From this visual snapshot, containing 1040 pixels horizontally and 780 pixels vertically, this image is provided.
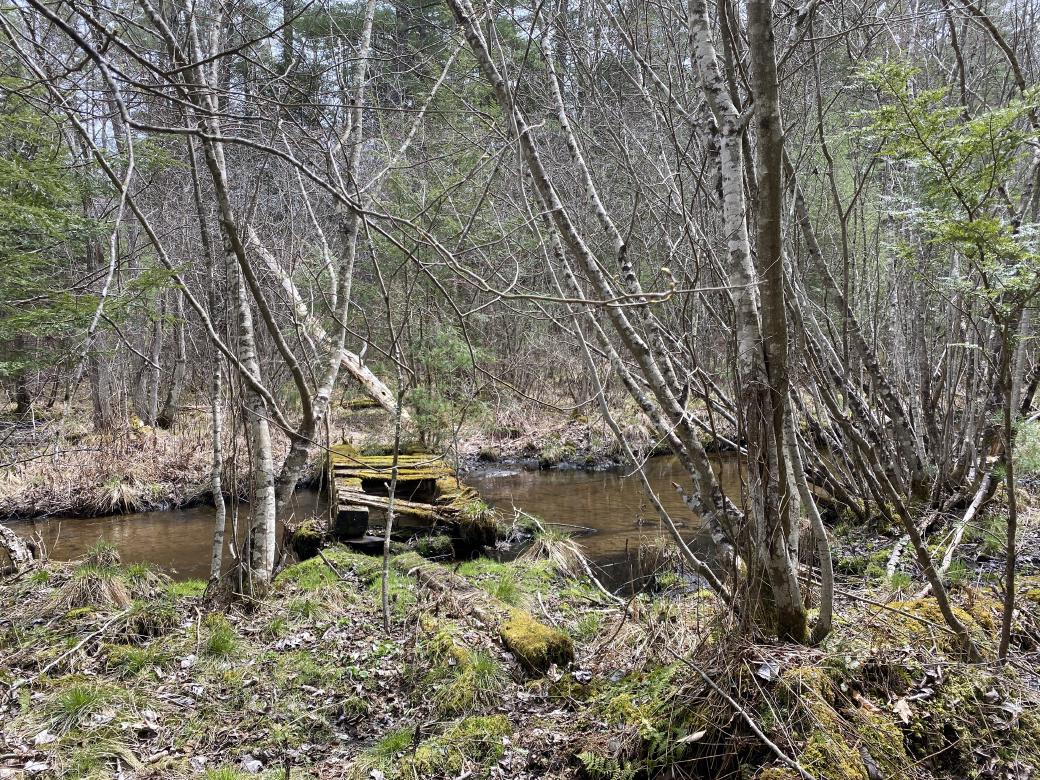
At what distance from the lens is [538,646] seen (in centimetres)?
396

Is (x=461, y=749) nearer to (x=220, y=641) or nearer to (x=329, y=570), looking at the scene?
(x=220, y=641)

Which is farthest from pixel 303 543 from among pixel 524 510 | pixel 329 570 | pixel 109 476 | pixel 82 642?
pixel 109 476

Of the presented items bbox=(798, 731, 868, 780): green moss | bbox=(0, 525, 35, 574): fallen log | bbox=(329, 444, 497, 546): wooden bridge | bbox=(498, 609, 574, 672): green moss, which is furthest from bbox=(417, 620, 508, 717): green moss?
bbox=(0, 525, 35, 574): fallen log

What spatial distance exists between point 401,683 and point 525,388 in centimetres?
1225

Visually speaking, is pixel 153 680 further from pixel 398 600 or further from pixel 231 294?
pixel 231 294

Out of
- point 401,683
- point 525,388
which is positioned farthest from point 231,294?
point 525,388

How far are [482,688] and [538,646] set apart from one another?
18.0 inches

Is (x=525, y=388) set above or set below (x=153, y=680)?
above

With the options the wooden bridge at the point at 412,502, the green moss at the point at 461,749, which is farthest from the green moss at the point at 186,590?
the green moss at the point at 461,749

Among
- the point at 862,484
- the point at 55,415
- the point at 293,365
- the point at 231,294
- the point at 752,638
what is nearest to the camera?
the point at 752,638

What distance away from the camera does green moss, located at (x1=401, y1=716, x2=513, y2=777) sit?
9.95 feet

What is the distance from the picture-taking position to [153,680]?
390cm

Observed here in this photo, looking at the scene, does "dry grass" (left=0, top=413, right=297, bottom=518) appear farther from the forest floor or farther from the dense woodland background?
the forest floor

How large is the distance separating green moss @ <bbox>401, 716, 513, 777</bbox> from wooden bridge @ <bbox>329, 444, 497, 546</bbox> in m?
4.29
